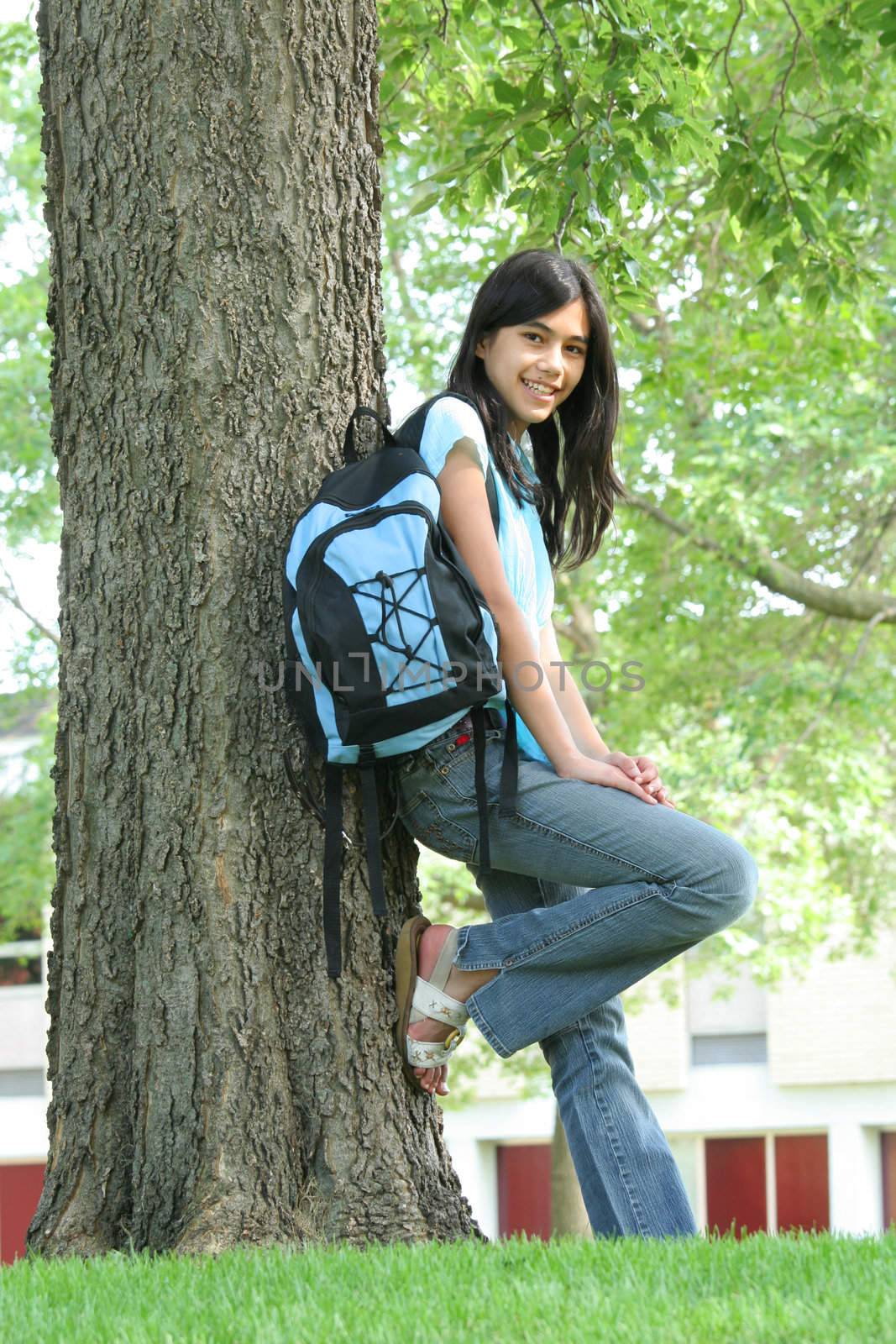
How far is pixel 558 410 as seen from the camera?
4203mm

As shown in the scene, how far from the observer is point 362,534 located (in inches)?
132

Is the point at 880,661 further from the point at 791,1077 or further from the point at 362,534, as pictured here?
the point at 362,534

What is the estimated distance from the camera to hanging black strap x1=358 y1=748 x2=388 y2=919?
350cm

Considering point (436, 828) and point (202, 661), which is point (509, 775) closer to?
point (436, 828)

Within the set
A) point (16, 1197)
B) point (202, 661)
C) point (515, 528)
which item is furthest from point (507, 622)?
point (16, 1197)

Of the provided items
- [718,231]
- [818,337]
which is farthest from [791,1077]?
[718,231]

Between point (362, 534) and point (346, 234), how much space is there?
0.86 meters

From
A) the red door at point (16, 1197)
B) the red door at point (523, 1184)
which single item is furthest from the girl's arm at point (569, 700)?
the red door at point (16, 1197)

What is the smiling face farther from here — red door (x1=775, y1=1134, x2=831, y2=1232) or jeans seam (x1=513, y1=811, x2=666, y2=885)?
red door (x1=775, y1=1134, x2=831, y2=1232)

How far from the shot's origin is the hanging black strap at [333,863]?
3459 mm

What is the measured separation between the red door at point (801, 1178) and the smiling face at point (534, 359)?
15.7 m

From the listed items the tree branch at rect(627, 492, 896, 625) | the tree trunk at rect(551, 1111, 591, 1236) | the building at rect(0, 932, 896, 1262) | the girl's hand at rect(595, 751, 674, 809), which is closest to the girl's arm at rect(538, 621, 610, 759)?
the girl's hand at rect(595, 751, 674, 809)

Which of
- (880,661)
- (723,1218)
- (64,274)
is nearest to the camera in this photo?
(64,274)

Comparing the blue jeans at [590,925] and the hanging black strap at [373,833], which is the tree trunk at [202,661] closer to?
the hanging black strap at [373,833]
